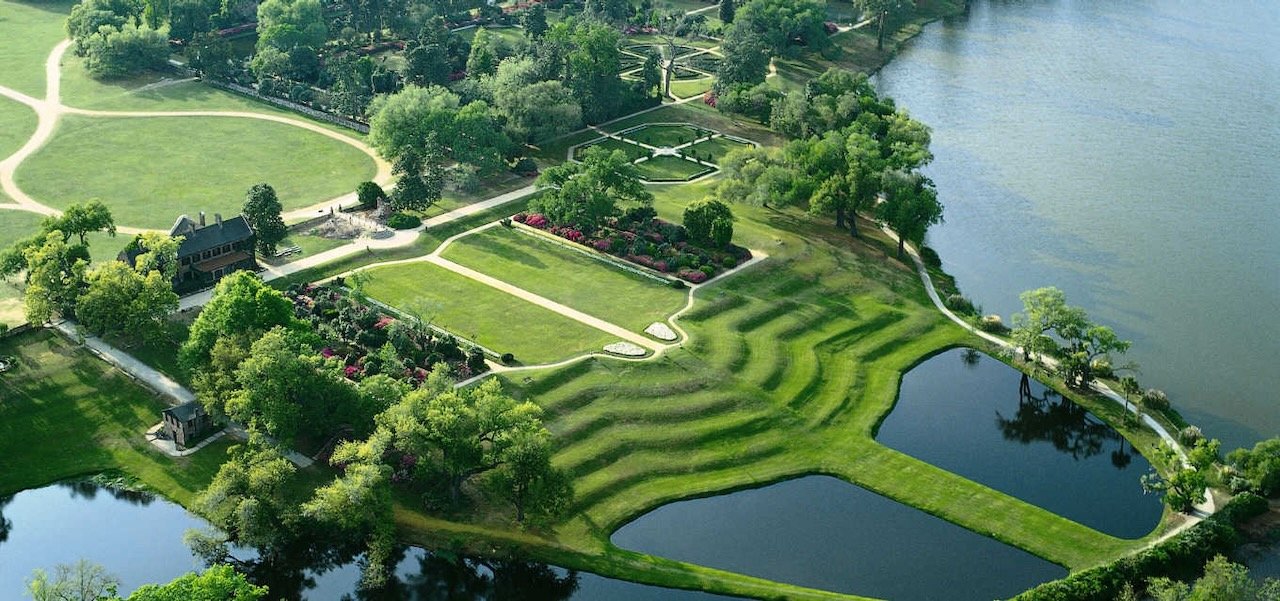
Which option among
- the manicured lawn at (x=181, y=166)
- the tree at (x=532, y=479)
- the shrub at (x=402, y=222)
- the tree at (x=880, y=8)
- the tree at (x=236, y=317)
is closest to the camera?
the tree at (x=532, y=479)

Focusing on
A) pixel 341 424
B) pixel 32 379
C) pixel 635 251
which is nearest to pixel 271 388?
pixel 341 424

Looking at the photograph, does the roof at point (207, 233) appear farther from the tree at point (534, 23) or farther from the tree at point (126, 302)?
the tree at point (534, 23)

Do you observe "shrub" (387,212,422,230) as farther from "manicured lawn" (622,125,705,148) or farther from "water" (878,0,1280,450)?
"water" (878,0,1280,450)

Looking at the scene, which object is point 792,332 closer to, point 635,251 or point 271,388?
point 635,251

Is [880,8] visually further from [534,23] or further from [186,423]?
[186,423]

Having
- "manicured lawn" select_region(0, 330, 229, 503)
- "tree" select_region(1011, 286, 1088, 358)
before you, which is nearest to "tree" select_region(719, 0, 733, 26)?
"tree" select_region(1011, 286, 1088, 358)

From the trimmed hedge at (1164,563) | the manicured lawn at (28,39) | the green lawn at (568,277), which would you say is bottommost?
the trimmed hedge at (1164,563)

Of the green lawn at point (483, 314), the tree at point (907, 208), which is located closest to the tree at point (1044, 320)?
the tree at point (907, 208)

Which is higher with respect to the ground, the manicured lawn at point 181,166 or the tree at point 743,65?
the tree at point 743,65
